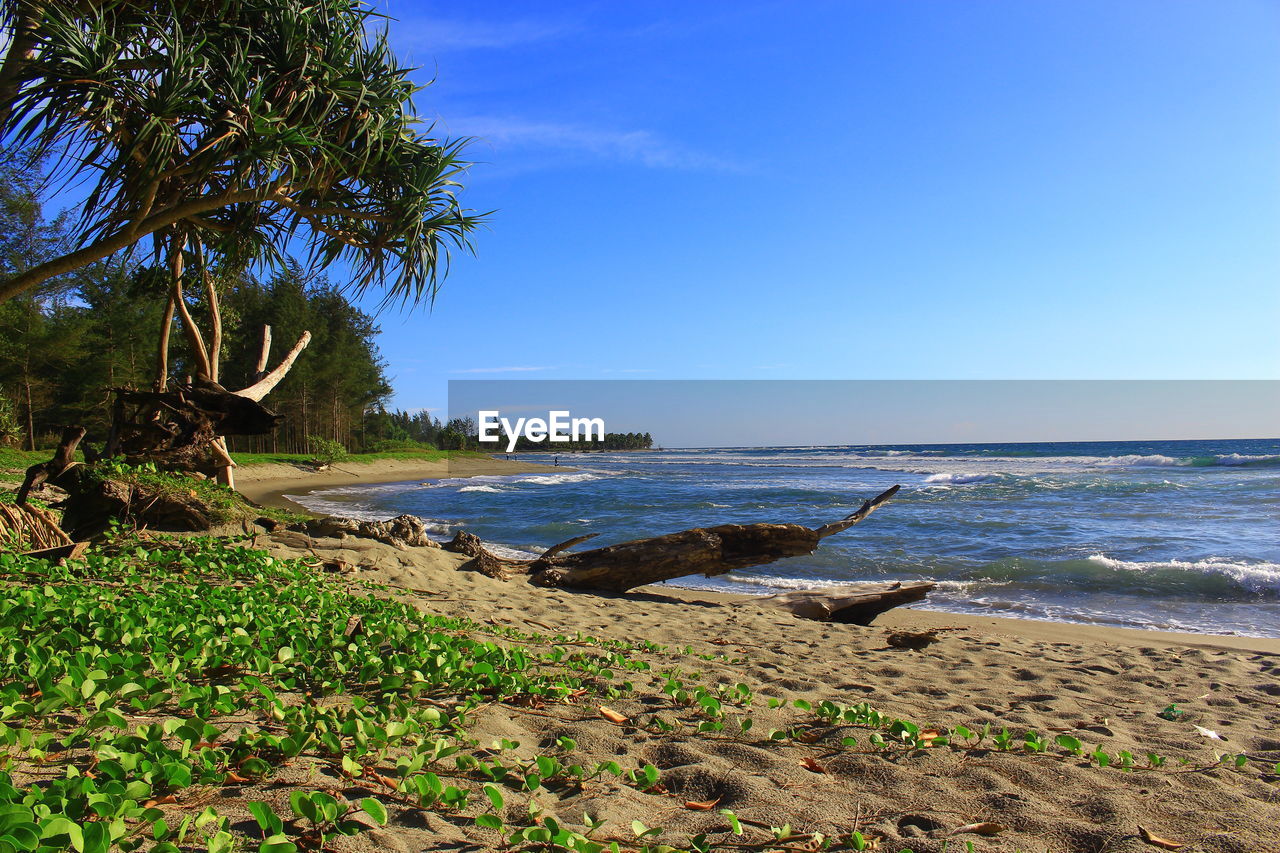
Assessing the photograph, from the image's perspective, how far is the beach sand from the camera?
220cm

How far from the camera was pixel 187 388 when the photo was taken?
8.00m

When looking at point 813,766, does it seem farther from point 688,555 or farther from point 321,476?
point 321,476

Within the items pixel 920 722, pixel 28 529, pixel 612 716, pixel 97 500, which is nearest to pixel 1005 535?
pixel 920 722

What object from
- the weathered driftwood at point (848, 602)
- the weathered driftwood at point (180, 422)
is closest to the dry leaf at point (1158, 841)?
the weathered driftwood at point (848, 602)

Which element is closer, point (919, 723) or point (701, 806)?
point (701, 806)

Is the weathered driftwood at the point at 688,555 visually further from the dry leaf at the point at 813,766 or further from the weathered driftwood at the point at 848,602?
the dry leaf at the point at 813,766

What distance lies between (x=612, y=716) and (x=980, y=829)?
1449 mm

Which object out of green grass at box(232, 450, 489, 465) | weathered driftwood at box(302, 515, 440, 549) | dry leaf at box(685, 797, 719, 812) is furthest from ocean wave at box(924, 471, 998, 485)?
dry leaf at box(685, 797, 719, 812)

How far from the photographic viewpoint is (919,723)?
133 inches

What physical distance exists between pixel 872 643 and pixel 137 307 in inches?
1353

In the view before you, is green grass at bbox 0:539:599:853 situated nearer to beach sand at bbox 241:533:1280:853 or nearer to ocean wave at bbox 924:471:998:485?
beach sand at bbox 241:533:1280:853

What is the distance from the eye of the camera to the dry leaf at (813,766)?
261 centimetres

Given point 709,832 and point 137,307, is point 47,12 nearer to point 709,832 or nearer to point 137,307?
point 709,832

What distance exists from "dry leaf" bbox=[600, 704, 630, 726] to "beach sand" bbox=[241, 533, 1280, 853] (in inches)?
1.7
